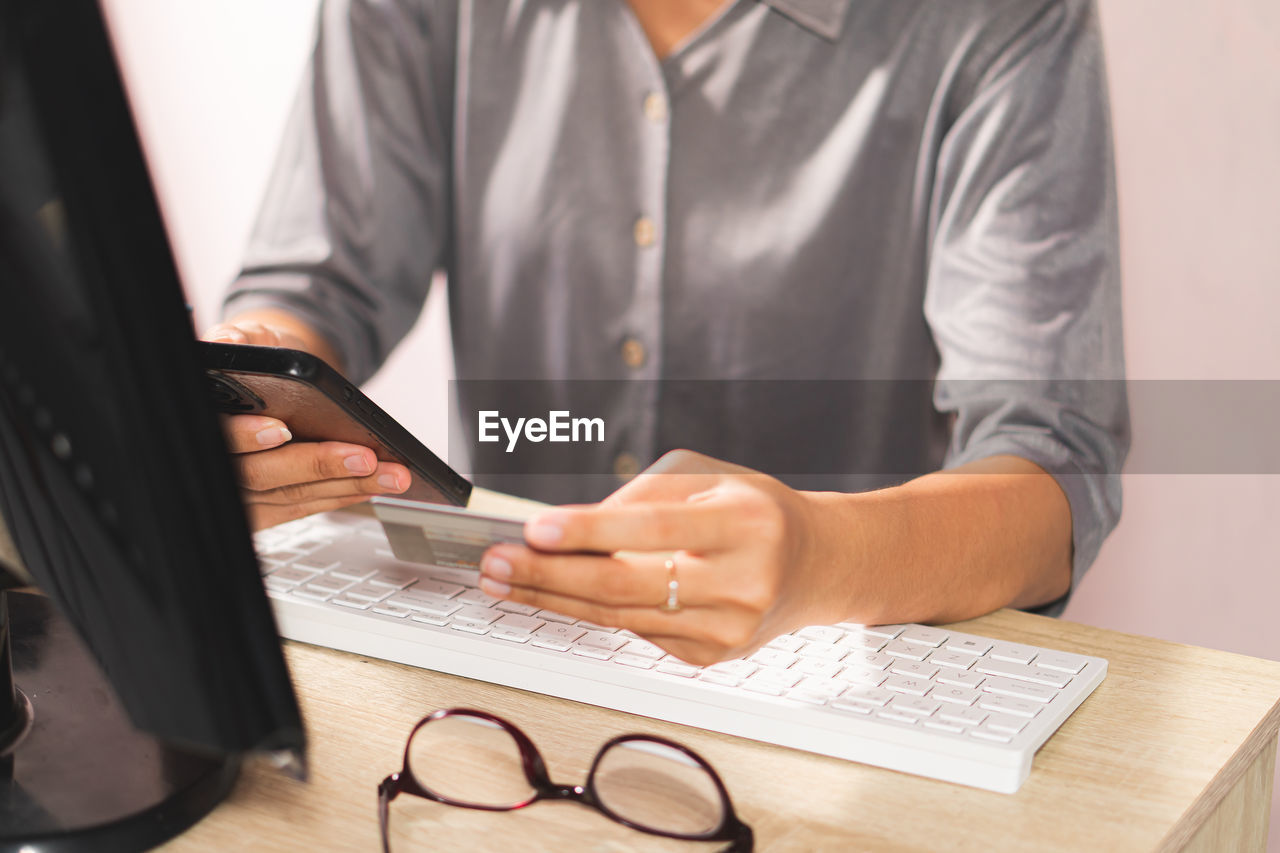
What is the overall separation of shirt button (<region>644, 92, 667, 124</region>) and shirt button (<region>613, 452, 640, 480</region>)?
0.41 meters

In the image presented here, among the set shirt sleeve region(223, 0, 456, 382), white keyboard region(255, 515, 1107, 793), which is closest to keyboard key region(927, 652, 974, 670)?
white keyboard region(255, 515, 1107, 793)

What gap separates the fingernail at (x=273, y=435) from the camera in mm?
666

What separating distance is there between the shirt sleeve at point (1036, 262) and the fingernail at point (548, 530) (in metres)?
0.50

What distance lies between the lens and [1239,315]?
130 centimetres

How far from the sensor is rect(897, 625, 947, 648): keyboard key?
0.64 metres

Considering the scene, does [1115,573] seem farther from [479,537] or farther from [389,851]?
[389,851]

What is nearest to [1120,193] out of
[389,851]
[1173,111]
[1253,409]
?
[1173,111]

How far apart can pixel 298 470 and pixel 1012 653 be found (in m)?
0.47

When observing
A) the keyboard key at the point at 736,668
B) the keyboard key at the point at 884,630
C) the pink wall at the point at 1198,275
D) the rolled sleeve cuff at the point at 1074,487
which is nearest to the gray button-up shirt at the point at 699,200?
the rolled sleeve cuff at the point at 1074,487

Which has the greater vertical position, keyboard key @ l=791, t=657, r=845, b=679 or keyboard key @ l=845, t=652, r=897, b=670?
keyboard key @ l=791, t=657, r=845, b=679

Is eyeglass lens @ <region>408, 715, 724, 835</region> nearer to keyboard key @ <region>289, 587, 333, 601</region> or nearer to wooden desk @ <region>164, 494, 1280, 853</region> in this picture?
wooden desk @ <region>164, 494, 1280, 853</region>

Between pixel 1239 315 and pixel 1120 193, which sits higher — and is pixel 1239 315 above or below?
below

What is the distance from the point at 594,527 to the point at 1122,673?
14.0 inches

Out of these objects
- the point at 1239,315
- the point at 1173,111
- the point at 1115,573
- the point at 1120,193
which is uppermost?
the point at 1173,111
